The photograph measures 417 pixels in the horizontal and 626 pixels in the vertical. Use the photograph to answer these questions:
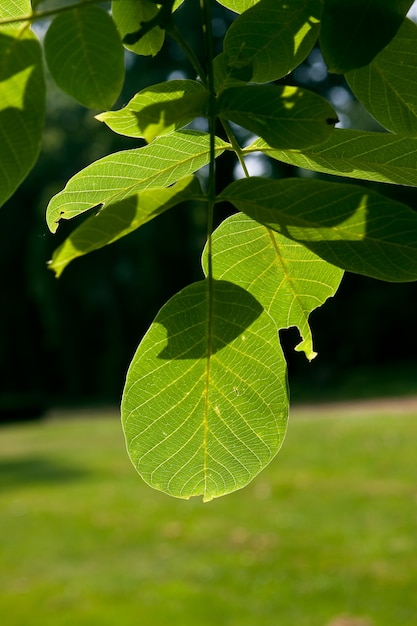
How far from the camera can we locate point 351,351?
50.4 ft

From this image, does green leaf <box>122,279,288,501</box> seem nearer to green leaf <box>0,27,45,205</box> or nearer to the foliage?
the foliage

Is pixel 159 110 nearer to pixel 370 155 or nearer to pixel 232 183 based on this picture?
pixel 232 183

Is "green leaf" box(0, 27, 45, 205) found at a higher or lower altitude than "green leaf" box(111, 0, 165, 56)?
lower

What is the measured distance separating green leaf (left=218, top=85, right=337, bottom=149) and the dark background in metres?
13.0

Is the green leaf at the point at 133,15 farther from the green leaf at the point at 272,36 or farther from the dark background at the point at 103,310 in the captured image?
the dark background at the point at 103,310

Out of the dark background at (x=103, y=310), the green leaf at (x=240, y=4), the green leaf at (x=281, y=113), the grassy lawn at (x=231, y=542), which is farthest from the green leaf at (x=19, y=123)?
the dark background at (x=103, y=310)

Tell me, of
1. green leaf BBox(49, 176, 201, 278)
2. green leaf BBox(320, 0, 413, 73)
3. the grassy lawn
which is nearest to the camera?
green leaf BBox(49, 176, 201, 278)

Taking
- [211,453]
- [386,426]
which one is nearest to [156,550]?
[386,426]

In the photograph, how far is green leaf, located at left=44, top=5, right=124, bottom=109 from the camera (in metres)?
0.46

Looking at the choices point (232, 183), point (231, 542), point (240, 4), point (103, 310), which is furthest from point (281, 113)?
point (103, 310)

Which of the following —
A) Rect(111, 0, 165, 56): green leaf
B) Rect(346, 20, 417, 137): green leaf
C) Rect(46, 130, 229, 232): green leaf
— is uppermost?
Rect(111, 0, 165, 56): green leaf

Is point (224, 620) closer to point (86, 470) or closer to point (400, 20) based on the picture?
point (400, 20)

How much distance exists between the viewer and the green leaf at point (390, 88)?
56 centimetres

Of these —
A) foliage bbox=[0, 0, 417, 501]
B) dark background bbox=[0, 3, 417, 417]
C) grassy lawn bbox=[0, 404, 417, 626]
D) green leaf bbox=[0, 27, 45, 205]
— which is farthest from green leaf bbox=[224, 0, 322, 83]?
dark background bbox=[0, 3, 417, 417]
